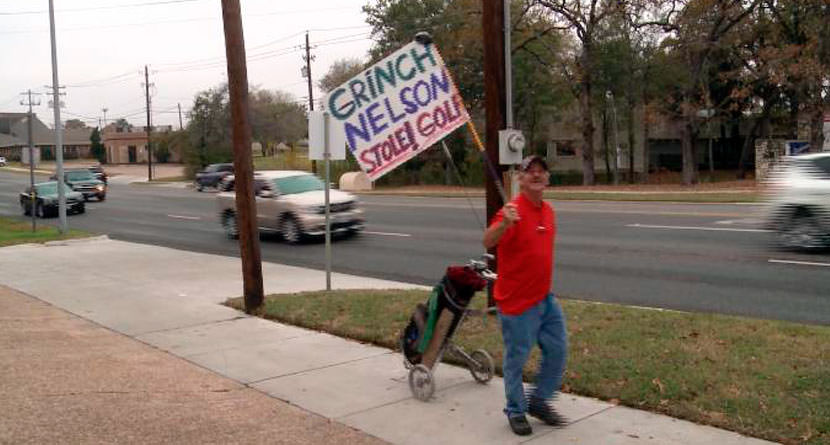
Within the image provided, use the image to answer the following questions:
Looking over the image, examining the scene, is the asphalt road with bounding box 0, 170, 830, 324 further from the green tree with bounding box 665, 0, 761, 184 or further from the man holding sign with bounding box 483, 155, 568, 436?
the green tree with bounding box 665, 0, 761, 184

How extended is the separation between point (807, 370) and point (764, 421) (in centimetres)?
102

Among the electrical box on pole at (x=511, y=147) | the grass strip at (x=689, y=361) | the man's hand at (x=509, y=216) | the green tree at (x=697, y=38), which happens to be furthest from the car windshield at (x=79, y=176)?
the man's hand at (x=509, y=216)

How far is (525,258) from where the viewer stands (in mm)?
4953

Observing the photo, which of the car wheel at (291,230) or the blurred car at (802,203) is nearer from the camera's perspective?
the blurred car at (802,203)

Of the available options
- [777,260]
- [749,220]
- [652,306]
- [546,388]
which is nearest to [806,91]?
[749,220]

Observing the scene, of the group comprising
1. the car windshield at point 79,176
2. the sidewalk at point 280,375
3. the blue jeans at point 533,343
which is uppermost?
the car windshield at point 79,176

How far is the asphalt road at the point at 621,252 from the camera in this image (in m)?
10.3

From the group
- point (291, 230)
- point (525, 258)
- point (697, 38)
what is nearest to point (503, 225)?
point (525, 258)

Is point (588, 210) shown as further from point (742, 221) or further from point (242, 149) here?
point (242, 149)

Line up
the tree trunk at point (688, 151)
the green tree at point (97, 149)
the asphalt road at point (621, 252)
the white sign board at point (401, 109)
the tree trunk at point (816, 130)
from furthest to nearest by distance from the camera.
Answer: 1. the green tree at point (97, 149)
2. the tree trunk at point (688, 151)
3. the tree trunk at point (816, 130)
4. the asphalt road at point (621, 252)
5. the white sign board at point (401, 109)

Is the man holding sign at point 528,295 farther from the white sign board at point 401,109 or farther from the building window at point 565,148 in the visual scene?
the building window at point 565,148

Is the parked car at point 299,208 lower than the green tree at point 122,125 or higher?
lower

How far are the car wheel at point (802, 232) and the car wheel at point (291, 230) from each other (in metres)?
10.1

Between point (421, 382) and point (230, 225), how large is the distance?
15508mm
